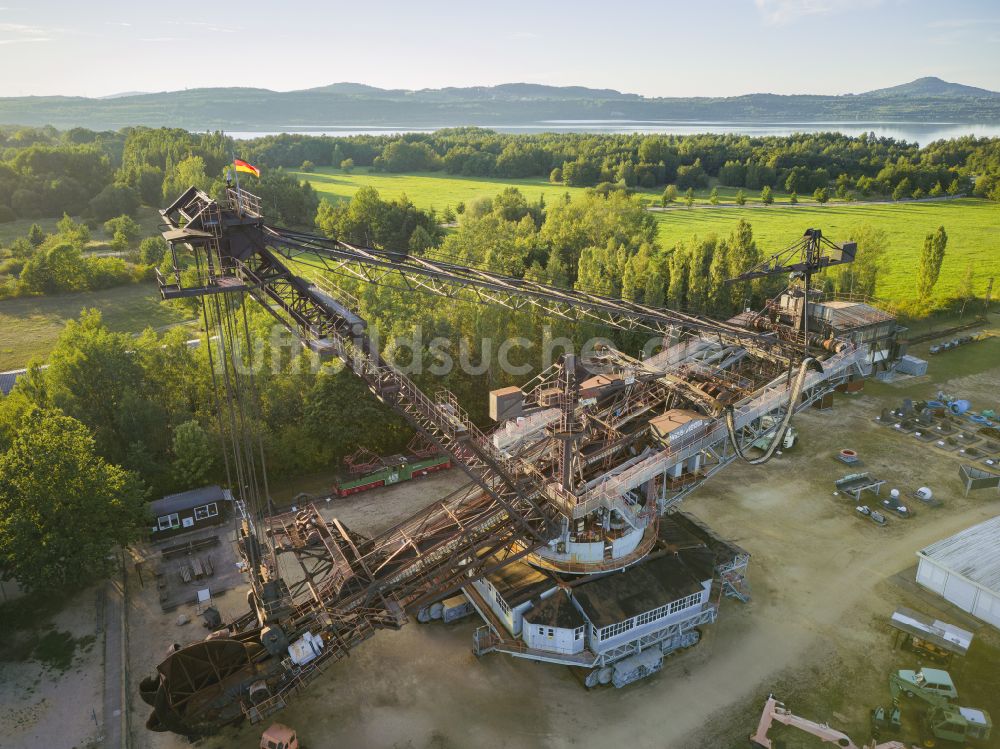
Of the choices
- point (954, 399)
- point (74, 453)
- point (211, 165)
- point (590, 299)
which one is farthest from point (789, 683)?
point (211, 165)

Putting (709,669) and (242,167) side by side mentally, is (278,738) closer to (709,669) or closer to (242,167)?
(709,669)

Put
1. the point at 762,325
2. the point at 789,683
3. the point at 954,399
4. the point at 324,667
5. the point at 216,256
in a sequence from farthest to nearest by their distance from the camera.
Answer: the point at 954,399
the point at 762,325
the point at 789,683
the point at 324,667
the point at 216,256

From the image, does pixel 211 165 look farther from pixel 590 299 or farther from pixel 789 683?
pixel 789 683

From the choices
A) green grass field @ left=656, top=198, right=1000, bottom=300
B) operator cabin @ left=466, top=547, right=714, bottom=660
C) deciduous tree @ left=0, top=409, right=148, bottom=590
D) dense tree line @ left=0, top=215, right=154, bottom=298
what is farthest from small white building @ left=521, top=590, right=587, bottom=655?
dense tree line @ left=0, top=215, right=154, bottom=298

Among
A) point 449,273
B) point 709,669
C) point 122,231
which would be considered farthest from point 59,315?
point 709,669

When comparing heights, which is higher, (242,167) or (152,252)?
(242,167)

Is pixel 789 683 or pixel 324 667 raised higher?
pixel 324 667
